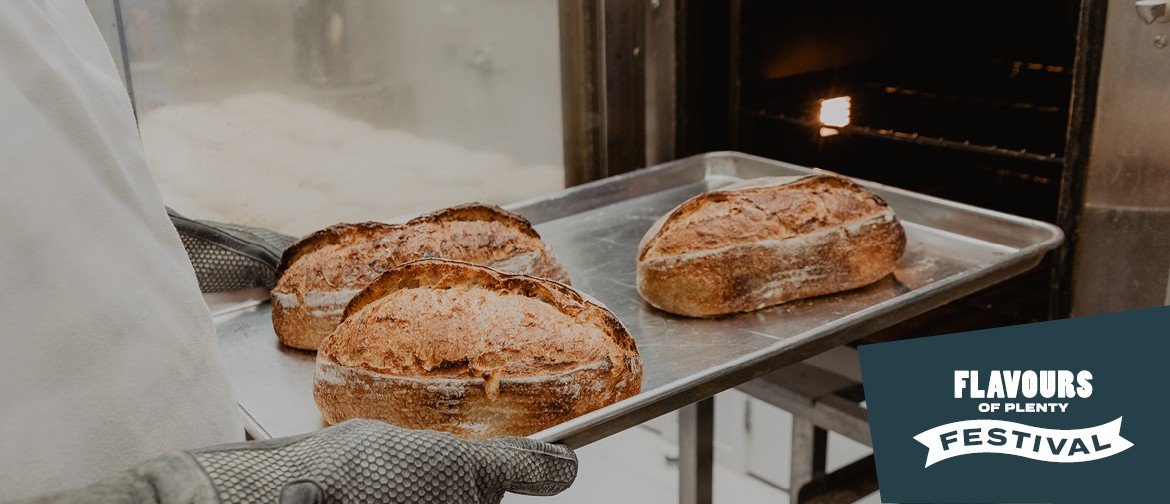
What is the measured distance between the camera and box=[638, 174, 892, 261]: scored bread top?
1704 millimetres

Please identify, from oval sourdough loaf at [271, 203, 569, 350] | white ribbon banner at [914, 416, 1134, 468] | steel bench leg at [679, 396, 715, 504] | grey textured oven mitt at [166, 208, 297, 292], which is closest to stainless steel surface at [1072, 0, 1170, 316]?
white ribbon banner at [914, 416, 1134, 468]

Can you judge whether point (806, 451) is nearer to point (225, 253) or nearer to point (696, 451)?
point (696, 451)

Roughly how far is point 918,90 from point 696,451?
3.70 feet

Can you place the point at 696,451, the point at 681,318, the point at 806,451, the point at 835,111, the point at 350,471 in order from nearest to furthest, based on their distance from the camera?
the point at 350,471 < the point at 681,318 < the point at 696,451 < the point at 806,451 < the point at 835,111

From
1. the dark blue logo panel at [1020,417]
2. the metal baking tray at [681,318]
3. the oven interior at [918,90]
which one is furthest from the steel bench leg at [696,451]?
the oven interior at [918,90]

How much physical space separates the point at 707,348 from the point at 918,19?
129 cm

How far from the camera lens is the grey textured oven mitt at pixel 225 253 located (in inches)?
66.8

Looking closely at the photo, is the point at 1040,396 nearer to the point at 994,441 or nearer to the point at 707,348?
the point at 994,441

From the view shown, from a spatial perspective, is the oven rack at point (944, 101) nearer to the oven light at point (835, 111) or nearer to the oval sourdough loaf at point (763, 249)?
the oven light at point (835, 111)

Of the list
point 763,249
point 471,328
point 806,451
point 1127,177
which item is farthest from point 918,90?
point 471,328

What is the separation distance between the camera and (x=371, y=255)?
1.63 meters

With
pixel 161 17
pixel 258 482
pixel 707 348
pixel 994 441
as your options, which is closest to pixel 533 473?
pixel 258 482

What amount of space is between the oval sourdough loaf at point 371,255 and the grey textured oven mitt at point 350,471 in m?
0.53

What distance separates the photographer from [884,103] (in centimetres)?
250
